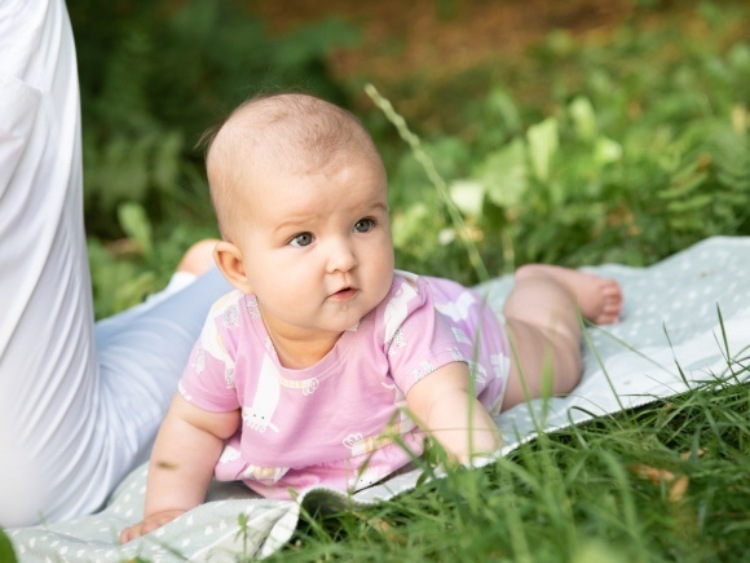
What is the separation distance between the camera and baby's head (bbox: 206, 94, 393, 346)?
77.2 inches

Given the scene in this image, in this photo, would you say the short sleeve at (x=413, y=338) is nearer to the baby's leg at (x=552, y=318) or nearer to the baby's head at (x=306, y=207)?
the baby's head at (x=306, y=207)

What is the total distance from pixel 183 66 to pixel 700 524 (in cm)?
467

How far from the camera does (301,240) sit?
199 centimetres

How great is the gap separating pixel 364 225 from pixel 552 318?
30.1 inches

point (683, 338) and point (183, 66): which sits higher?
point (183, 66)

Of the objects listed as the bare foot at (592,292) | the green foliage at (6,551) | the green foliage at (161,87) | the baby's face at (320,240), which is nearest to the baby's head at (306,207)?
the baby's face at (320,240)

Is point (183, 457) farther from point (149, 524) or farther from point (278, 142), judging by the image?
point (278, 142)

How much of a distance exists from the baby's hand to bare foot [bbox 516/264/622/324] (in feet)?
3.61

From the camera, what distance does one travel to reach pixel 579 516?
1.64 m

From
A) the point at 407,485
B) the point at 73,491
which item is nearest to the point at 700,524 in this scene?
the point at 407,485

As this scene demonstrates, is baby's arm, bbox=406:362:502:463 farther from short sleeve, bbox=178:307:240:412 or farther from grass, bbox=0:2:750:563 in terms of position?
short sleeve, bbox=178:307:240:412

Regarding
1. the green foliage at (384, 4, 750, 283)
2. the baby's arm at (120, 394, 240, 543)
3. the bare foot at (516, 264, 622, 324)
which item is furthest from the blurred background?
the baby's arm at (120, 394, 240, 543)

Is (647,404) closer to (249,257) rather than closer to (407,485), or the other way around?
(407,485)

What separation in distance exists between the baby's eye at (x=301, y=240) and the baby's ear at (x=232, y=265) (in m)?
0.15
